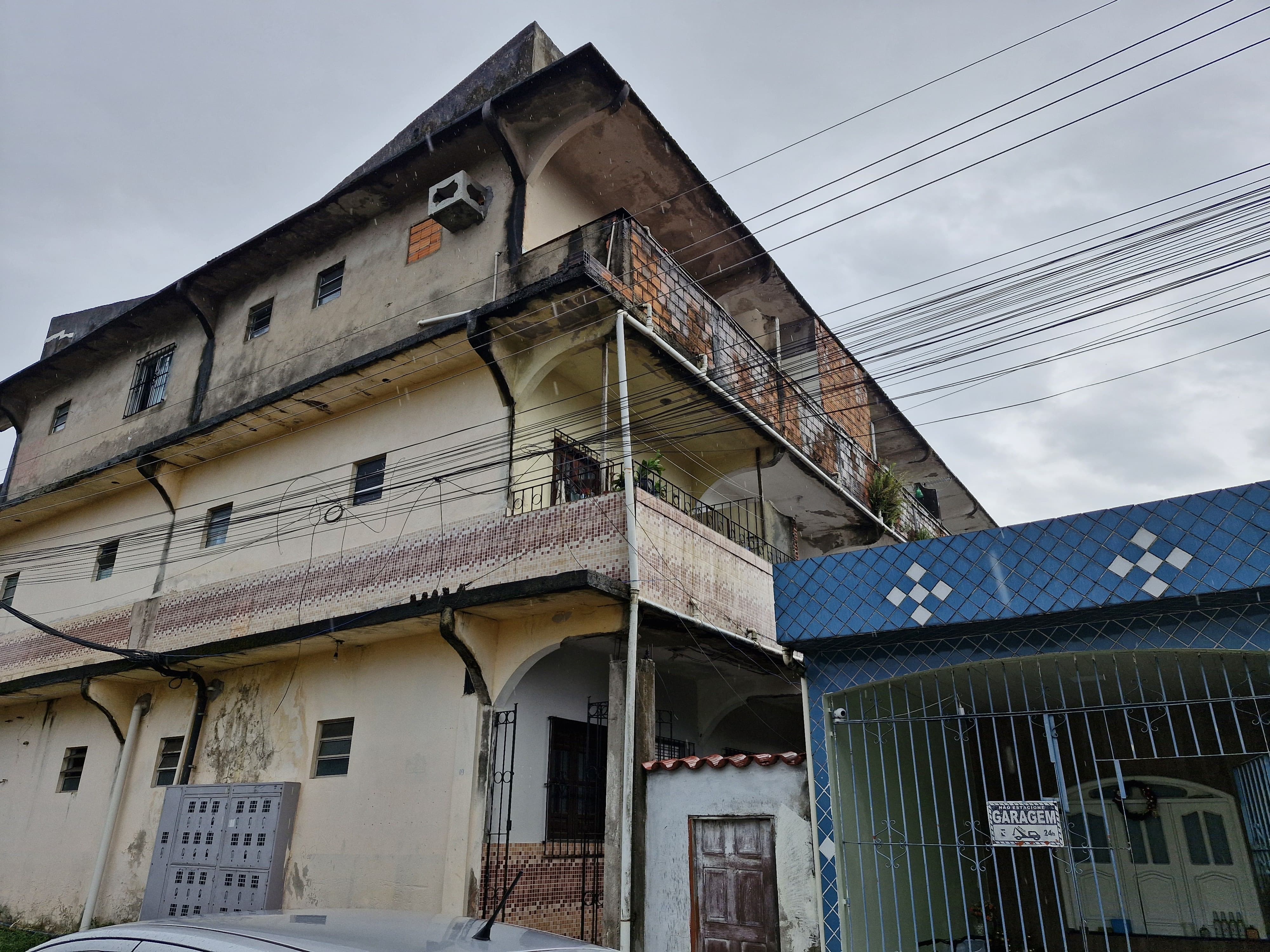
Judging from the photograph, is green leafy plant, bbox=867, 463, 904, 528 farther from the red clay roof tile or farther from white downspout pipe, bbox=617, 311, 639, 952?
the red clay roof tile

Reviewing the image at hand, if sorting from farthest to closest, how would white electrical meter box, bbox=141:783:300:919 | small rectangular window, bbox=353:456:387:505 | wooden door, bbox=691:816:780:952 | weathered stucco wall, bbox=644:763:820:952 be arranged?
small rectangular window, bbox=353:456:387:505
white electrical meter box, bbox=141:783:300:919
wooden door, bbox=691:816:780:952
weathered stucco wall, bbox=644:763:820:952

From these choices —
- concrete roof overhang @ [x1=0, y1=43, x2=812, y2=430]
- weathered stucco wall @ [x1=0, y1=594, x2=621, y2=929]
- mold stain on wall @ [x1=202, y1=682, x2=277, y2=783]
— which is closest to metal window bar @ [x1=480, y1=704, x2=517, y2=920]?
weathered stucco wall @ [x1=0, y1=594, x2=621, y2=929]

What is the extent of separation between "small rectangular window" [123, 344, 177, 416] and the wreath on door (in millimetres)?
15966

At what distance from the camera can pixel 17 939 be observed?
12.2m

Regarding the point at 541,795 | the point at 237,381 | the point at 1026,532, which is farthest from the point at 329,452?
the point at 1026,532

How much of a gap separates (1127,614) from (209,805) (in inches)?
408

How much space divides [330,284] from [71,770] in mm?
8826

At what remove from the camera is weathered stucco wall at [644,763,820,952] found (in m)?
7.27

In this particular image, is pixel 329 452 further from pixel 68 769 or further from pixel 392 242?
pixel 68 769

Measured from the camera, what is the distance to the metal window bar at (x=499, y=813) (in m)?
8.96

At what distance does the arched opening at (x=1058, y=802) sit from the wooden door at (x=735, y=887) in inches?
36.9

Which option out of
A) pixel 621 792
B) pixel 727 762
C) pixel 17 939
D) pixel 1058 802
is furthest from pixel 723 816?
pixel 17 939

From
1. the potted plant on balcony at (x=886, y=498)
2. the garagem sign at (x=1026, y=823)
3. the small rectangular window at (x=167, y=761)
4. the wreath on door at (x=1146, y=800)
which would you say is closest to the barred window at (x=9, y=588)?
the small rectangular window at (x=167, y=761)

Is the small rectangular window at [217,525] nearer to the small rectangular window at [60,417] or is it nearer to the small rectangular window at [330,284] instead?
the small rectangular window at [330,284]
